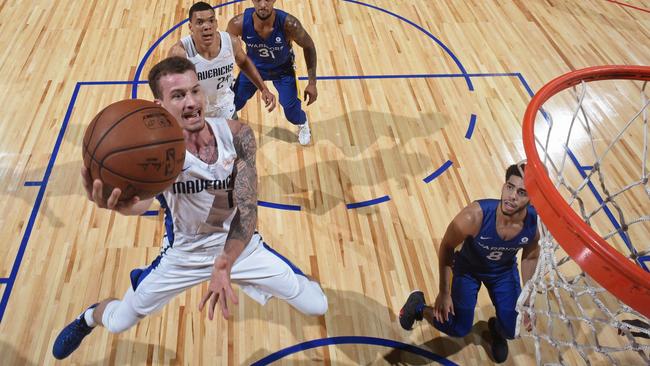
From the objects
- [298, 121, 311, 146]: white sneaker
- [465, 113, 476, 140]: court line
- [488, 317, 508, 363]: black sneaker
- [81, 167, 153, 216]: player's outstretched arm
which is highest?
[81, 167, 153, 216]: player's outstretched arm

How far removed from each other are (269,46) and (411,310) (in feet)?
7.94

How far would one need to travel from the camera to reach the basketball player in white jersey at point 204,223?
285 centimetres

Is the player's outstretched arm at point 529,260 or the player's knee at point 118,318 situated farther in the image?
the player's outstretched arm at point 529,260

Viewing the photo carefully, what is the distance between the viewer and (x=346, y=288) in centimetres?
390

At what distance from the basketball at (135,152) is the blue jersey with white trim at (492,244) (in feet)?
5.54

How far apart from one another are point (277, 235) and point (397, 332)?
116 centimetres

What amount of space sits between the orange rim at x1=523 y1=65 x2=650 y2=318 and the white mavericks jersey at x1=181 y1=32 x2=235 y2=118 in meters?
2.40

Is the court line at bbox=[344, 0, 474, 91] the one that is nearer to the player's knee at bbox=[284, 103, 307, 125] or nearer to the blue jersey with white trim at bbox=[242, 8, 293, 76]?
the player's knee at bbox=[284, 103, 307, 125]

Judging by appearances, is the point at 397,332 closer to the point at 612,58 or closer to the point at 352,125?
the point at 352,125

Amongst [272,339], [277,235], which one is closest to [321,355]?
[272,339]

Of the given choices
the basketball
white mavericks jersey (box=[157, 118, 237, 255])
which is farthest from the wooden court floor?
the basketball

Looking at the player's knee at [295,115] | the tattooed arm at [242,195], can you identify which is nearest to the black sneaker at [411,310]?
the tattooed arm at [242,195]

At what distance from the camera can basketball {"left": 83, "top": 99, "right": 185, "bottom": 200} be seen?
2.52 metres

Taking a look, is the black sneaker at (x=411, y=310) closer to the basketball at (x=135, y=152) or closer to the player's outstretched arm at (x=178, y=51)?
the basketball at (x=135, y=152)
